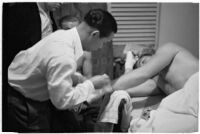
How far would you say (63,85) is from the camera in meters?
1.06

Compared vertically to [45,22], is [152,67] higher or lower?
lower

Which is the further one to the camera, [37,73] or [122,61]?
[122,61]

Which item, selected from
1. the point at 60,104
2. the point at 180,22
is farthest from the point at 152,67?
the point at 60,104

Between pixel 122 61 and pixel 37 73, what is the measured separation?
0.44 metres

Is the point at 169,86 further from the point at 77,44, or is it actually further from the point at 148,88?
the point at 77,44

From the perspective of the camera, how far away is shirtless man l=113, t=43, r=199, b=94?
1.34 metres

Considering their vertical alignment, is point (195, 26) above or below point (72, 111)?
above

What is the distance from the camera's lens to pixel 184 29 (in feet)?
4.35

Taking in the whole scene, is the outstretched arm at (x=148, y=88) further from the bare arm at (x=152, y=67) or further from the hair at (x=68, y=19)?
the hair at (x=68, y=19)

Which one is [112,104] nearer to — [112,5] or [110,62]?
[110,62]

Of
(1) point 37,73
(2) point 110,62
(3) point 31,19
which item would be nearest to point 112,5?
(2) point 110,62

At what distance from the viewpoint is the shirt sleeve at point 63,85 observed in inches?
40.6

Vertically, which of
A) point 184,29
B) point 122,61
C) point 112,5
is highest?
point 112,5

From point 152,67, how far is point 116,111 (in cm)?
29
